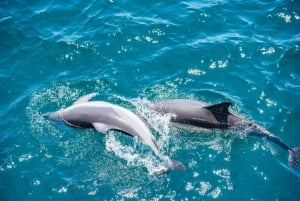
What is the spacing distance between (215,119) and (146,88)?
2775mm

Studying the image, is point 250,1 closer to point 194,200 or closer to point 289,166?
point 289,166

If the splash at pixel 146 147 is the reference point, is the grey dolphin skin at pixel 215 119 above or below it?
above

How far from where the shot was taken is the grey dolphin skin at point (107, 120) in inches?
375

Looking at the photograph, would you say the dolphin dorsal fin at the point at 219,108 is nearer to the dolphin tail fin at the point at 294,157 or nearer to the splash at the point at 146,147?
the splash at the point at 146,147

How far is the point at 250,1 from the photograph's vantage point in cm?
1500

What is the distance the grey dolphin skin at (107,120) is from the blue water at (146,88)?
438mm

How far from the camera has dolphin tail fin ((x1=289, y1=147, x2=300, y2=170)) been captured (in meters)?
9.55

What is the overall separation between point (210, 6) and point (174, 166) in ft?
26.3

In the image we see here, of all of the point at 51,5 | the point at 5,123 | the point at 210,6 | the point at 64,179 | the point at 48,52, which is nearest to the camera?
the point at 64,179

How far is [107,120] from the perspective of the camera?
979 cm

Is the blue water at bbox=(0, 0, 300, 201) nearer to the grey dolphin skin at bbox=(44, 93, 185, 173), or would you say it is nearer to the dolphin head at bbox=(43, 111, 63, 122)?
the dolphin head at bbox=(43, 111, 63, 122)

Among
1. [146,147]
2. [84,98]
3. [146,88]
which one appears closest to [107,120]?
[146,147]

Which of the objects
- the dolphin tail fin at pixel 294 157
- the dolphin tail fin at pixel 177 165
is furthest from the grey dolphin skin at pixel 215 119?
the dolphin tail fin at pixel 177 165

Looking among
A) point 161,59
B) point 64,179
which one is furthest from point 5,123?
point 161,59
